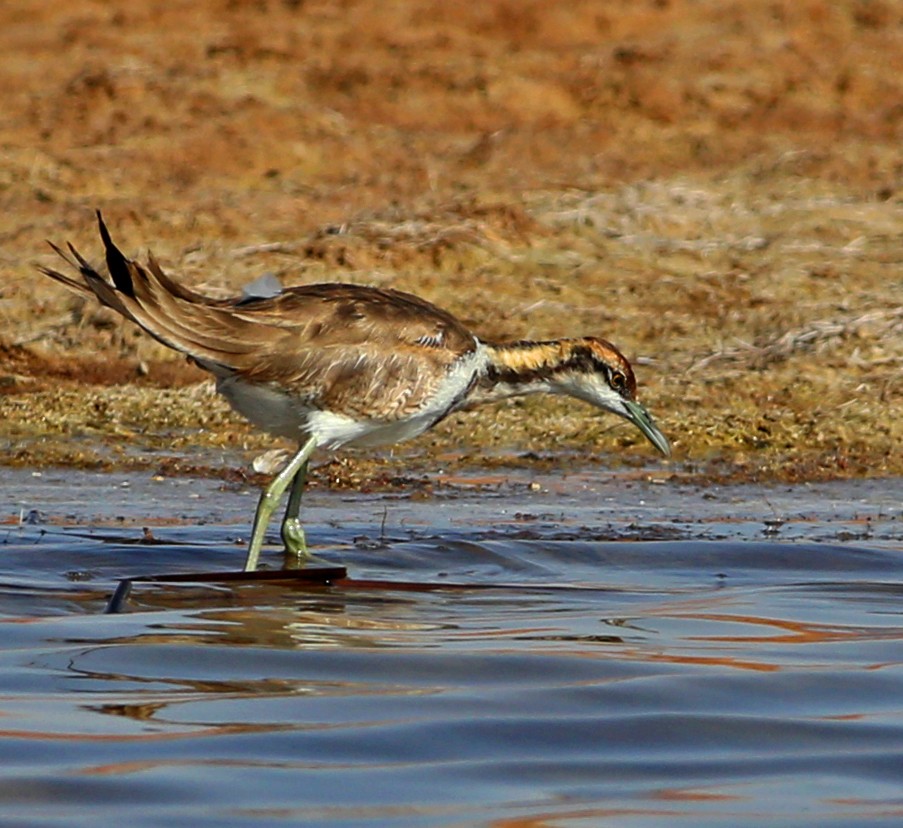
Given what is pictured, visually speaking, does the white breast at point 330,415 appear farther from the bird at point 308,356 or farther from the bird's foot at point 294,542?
the bird's foot at point 294,542

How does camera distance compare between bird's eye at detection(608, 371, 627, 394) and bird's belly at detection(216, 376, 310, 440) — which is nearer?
bird's belly at detection(216, 376, 310, 440)

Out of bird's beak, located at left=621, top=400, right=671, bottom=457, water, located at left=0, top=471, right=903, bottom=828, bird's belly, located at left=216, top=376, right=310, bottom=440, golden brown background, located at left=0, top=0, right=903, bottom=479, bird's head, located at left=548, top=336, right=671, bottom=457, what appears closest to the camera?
water, located at left=0, top=471, right=903, bottom=828

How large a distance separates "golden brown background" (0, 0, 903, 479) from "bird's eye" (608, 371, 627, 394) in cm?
215

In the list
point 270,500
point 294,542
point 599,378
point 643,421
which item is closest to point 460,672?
point 270,500

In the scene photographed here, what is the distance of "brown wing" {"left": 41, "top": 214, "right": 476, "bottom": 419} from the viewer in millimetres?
8789

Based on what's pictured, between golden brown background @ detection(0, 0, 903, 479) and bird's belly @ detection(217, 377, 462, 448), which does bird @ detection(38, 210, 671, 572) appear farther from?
golden brown background @ detection(0, 0, 903, 479)

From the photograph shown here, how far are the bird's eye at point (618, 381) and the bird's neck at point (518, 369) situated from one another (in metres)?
0.28

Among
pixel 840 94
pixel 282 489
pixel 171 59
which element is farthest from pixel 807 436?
pixel 171 59

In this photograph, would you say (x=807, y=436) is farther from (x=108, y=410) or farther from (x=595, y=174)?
(x=595, y=174)

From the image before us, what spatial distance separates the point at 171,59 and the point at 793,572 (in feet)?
57.4

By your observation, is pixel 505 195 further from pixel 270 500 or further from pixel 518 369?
pixel 270 500

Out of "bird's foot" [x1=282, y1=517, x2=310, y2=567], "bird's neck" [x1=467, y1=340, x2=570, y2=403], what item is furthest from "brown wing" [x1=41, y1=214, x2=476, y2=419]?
"bird's foot" [x1=282, y1=517, x2=310, y2=567]

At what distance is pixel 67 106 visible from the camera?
2258 cm

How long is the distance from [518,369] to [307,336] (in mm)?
1197
